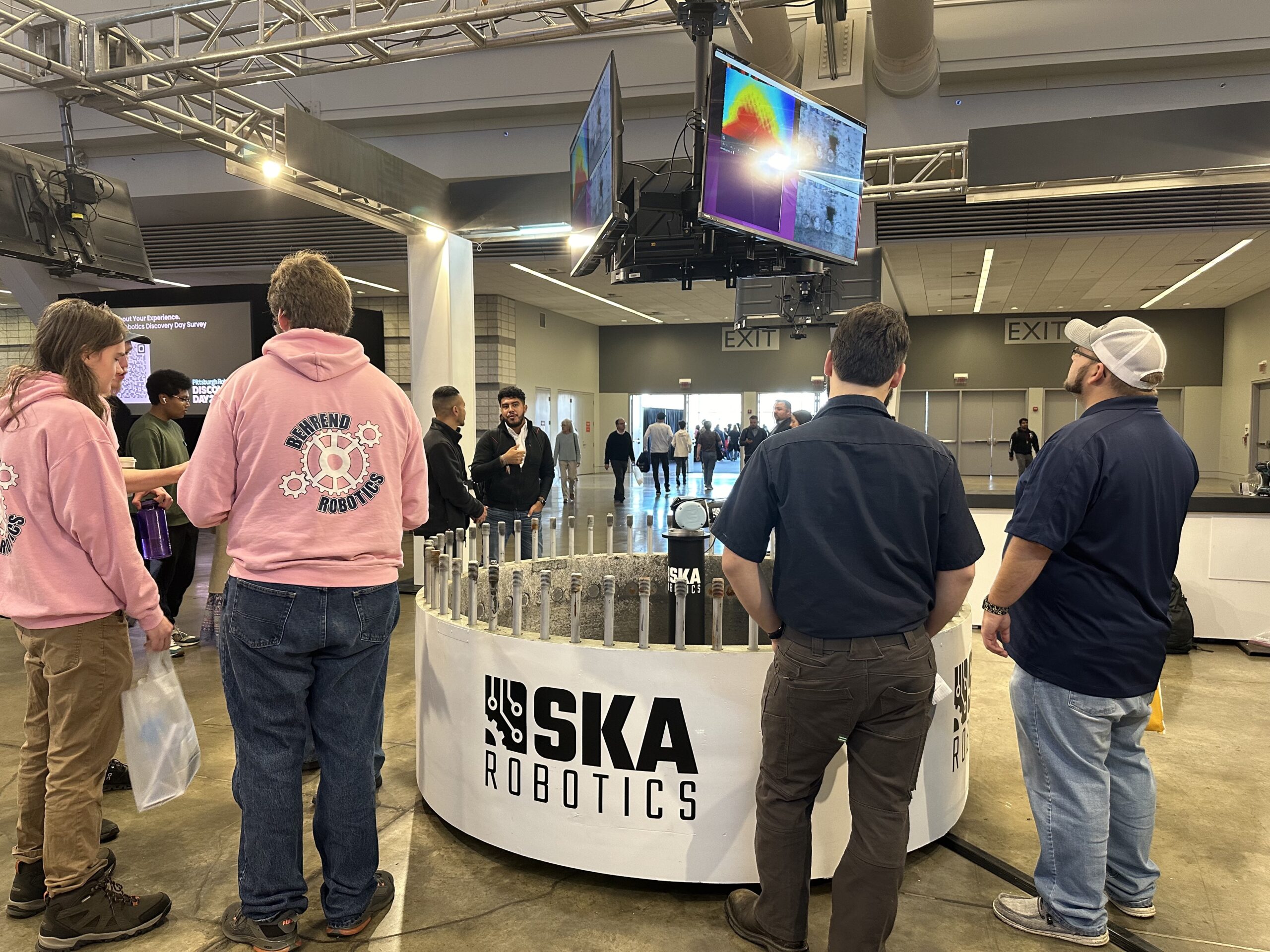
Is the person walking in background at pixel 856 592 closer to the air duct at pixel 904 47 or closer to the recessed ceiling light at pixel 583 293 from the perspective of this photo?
the air duct at pixel 904 47

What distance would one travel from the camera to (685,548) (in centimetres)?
275

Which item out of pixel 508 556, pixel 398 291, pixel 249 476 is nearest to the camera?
pixel 249 476

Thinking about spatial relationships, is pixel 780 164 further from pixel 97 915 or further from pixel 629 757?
pixel 97 915

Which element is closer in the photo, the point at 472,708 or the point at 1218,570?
the point at 472,708

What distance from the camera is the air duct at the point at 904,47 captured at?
6.08 metres

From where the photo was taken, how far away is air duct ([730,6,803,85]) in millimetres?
6207

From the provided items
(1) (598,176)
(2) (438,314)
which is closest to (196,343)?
(2) (438,314)

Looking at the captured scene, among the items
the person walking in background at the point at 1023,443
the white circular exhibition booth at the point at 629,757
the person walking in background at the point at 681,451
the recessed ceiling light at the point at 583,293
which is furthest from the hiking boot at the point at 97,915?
the person walking in background at the point at 1023,443

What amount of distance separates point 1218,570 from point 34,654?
613cm

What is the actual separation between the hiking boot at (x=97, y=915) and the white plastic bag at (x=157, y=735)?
0.24m

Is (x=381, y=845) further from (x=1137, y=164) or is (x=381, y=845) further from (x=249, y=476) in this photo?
(x=1137, y=164)

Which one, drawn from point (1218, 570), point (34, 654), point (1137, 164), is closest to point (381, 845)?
point (34, 654)

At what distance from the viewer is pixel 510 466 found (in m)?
5.33

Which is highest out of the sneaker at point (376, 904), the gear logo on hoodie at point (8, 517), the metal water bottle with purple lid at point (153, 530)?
the gear logo on hoodie at point (8, 517)
